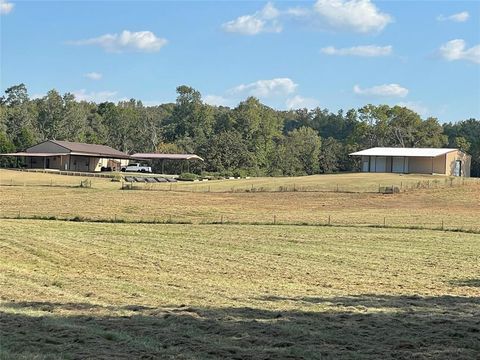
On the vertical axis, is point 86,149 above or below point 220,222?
above

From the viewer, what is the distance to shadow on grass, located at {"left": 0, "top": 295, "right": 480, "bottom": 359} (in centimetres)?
852

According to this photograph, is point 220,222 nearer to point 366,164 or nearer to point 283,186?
point 283,186

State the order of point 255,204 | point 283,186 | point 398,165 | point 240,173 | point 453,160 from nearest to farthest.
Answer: point 255,204 < point 283,186 < point 453,160 < point 398,165 < point 240,173

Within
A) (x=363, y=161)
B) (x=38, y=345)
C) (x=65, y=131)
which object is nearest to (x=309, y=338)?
(x=38, y=345)

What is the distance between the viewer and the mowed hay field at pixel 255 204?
40.4m

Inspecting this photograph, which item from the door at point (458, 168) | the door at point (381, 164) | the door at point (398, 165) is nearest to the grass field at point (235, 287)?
the door at point (398, 165)

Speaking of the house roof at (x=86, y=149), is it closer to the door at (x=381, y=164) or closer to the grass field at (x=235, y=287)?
the door at (x=381, y=164)

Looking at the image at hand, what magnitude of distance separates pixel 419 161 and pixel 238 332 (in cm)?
8331

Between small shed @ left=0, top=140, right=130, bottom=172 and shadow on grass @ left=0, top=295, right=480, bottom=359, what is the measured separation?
303 feet

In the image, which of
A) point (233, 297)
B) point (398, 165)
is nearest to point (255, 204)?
point (233, 297)

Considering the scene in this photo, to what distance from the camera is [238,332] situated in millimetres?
9898

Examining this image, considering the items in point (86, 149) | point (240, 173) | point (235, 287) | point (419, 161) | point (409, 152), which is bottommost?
point (235, 287)

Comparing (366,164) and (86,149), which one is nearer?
(366,164)

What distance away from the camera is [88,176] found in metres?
85.6
